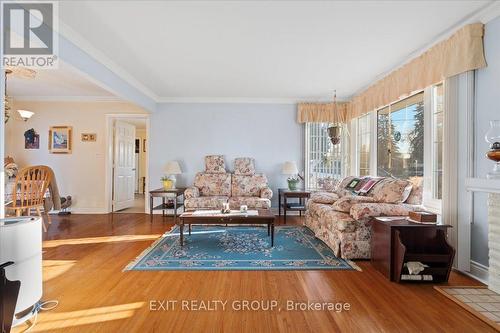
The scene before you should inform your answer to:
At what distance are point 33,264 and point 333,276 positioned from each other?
2407 millimetres

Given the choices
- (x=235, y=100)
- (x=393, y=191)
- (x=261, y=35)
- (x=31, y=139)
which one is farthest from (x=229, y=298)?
(x=31, y=139)

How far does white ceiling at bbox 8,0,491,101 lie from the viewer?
230 cm

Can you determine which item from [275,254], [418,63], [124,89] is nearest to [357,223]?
[275,254]

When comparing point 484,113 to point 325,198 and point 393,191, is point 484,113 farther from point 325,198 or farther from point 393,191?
point 325,198

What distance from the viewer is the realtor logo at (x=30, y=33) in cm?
217

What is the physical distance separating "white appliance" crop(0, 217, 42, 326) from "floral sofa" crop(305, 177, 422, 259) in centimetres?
273

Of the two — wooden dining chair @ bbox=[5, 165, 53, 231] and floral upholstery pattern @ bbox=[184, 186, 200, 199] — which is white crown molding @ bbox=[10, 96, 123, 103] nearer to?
wooden dining chair @ bbox=[5, 165, 53, 231]

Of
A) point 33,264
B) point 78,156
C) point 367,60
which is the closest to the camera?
point 33,264

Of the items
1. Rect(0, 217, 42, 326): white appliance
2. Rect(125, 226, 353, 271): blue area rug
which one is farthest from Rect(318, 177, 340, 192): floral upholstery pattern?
Rect(0, 217, 42, 326): white appliance

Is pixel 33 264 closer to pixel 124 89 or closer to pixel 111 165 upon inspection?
pixel 124 89

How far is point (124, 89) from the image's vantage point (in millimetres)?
3996

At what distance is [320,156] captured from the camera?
5.42 m

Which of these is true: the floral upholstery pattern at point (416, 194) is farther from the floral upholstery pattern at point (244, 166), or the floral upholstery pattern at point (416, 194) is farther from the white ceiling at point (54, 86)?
the white ceiling at point (54, 86)

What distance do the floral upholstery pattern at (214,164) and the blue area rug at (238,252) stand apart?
1458mm
